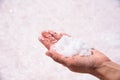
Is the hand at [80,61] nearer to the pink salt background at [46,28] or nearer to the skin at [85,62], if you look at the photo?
the skin at [85,62]

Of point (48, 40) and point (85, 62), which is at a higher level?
point (48, 40)

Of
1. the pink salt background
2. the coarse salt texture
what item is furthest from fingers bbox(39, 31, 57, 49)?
the pink salt background

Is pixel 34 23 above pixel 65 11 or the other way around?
the other way around

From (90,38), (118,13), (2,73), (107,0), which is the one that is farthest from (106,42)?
(2,73)

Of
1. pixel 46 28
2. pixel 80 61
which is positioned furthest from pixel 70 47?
pixel 46 28

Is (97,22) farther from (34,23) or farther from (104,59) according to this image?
(104,59)

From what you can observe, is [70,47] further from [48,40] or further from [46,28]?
[46,28]
